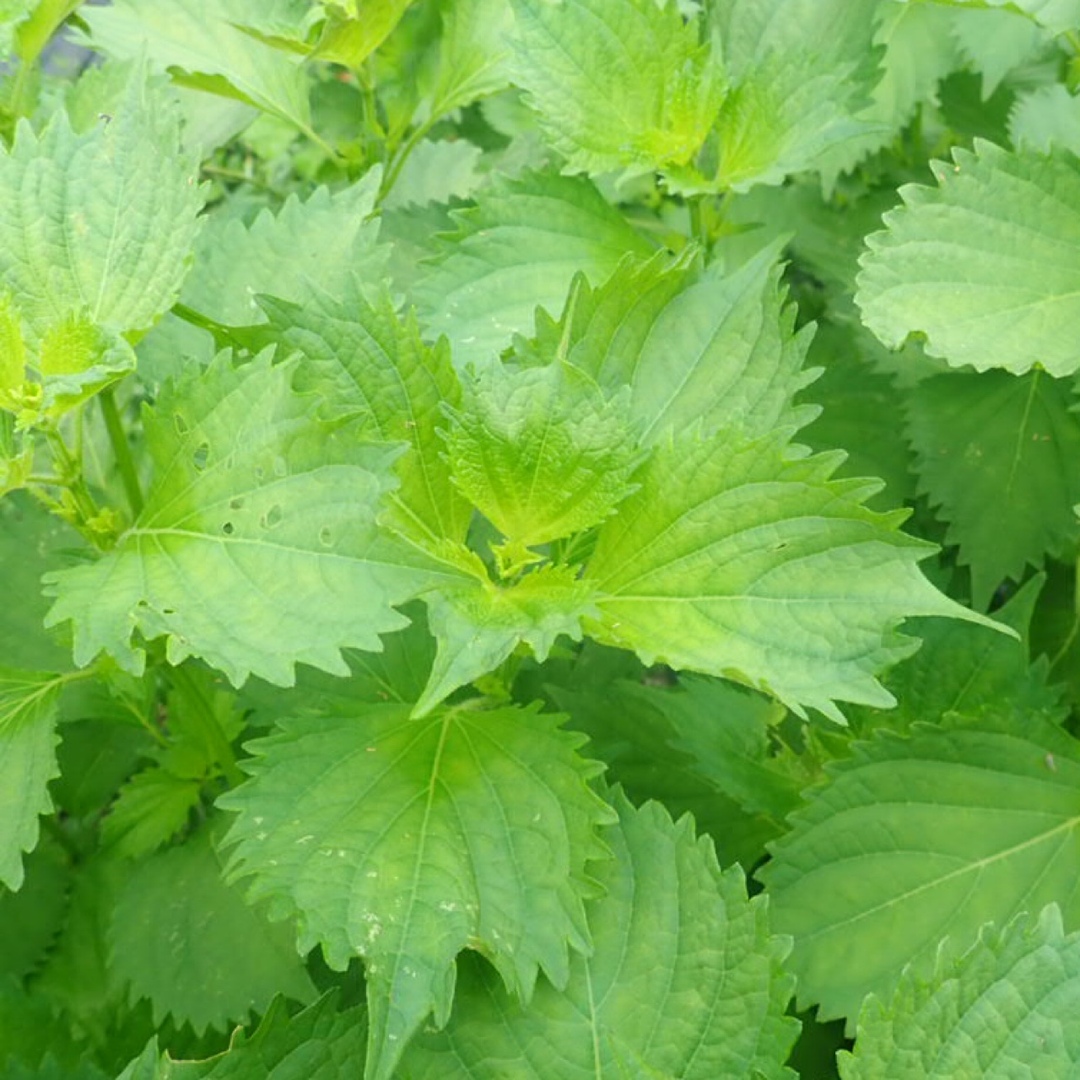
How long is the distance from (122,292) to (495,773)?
0.49m

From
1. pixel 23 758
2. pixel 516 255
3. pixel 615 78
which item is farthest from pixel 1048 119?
pixel 23 758

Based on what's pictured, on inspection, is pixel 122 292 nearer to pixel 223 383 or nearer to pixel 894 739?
pixel 223 383

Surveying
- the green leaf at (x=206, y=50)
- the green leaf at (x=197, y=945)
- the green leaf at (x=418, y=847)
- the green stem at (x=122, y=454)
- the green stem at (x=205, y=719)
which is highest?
the green leaf at (x=206, y=50)

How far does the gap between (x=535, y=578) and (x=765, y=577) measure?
0.59ft

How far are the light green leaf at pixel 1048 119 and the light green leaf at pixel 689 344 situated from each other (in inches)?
25.1

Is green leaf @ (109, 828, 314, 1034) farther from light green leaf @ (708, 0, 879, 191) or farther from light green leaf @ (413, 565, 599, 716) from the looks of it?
light green leaf @ (708, 0, 879, 191)

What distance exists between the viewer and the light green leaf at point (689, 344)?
1.05m

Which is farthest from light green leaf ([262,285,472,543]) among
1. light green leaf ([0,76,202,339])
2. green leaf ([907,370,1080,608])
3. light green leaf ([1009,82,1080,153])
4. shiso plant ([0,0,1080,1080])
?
light green leaf ([1009,82,1080,153])

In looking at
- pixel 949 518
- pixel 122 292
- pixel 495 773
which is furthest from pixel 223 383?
pixel 949 518

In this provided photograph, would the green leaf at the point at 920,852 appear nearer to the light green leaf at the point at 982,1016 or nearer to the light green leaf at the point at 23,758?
the light green leaf at the point at 982,1016

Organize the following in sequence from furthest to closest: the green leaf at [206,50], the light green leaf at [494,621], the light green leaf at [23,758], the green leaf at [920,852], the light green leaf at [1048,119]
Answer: the light green leaf at [1048,119] → the green leaf at [206,50] → the green leaf at [920,852] → the light green leaf at [23,758] → the light green leaf at [494,621]

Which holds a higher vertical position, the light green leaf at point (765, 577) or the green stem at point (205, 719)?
the light green leaf at point (765, 577)

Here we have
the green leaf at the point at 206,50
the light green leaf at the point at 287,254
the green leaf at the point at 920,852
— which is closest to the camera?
the green leaf at the point at 920,852

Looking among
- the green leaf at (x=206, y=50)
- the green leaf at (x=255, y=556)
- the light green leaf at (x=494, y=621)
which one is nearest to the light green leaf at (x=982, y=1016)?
the light green leaf at (x=494, y=621)
